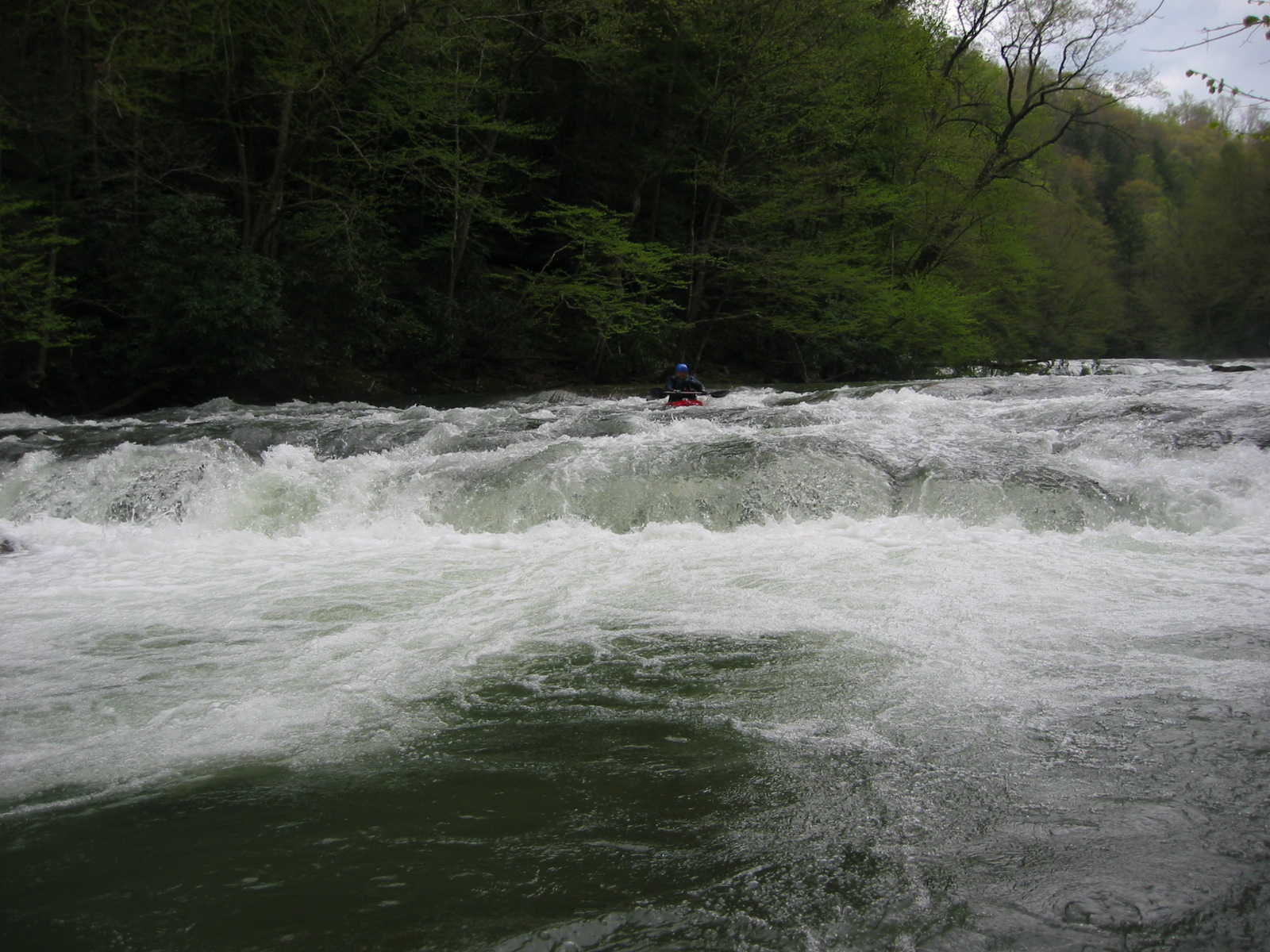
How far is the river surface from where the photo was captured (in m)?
2.04

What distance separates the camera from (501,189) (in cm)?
1948

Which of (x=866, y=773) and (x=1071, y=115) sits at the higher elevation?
(x=1071, y=115)

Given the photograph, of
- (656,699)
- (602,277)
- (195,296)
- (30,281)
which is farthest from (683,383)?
(656,699)

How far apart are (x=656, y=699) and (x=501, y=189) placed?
701 inches

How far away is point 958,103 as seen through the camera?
23953 millimetres

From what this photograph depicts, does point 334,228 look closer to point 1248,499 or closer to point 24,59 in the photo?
point 24,59

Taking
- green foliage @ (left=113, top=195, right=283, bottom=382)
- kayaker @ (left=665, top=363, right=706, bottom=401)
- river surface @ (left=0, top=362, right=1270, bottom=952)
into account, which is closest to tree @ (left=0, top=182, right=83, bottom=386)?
green foliage @ (left=113, top=195, right=283, bottom=382)

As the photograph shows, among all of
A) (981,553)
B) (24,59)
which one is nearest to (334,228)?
(24,59)

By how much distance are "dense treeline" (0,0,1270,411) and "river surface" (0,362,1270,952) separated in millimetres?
7962

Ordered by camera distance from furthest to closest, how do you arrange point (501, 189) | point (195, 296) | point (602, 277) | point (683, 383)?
point (501, 189) < point (602, 277) < point (195, 296) < point (683, 383)

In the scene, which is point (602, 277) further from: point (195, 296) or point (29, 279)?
point (29, 279)

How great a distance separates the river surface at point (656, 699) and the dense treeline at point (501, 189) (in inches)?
313

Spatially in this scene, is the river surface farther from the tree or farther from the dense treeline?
the dense treeline

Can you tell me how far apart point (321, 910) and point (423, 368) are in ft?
53.4
